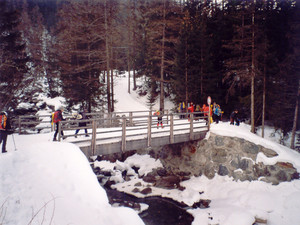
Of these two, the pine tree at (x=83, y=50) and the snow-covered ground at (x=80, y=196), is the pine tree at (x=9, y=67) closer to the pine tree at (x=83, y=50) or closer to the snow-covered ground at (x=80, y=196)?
the snow-covered ground at (x=80, y=196)

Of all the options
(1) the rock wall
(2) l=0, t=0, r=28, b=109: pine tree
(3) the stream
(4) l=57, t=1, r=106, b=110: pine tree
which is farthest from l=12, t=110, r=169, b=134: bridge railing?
(3) the stream

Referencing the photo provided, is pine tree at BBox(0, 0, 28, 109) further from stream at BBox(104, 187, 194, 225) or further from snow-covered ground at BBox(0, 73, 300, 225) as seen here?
stream at BBox(104, 187, 194, 225)

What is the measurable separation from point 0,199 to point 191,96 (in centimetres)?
1879

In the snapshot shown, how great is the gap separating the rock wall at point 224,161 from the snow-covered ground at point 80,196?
0.37 meters

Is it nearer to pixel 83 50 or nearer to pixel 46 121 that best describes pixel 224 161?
pixel 46 121

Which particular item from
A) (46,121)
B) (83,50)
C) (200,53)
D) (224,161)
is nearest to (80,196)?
(46,121)

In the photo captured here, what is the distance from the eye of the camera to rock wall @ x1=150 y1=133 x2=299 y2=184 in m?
10.8

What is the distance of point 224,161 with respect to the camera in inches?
495

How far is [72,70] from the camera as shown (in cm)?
1934

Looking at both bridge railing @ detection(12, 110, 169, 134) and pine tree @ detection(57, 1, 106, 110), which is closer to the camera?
bridge railing @ detection(12, 110, 169, 134)

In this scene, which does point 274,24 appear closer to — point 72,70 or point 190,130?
point 190,130

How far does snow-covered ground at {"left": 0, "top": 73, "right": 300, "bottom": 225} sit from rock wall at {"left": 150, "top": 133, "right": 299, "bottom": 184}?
1.20ft

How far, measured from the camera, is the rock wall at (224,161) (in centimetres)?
1077

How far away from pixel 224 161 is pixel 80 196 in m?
10.1
